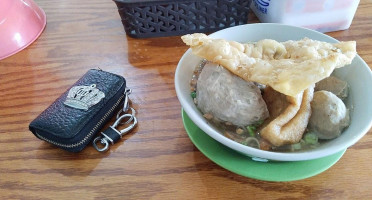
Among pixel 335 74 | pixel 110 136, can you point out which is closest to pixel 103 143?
pixel 110 136

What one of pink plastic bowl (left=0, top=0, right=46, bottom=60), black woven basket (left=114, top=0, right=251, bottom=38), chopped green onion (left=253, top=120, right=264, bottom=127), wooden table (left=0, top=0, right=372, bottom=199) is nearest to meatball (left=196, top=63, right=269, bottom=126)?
chopped green onion (left=253, top=120, right=264, bottom=127)

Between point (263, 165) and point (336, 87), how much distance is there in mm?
215

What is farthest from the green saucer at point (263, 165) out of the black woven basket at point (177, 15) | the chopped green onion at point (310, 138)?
the black woven basket at point (177, 15)

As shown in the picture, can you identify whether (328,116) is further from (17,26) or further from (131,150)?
(17,26)

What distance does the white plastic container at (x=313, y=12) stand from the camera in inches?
34.1

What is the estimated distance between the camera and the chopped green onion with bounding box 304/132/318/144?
570 millimetres

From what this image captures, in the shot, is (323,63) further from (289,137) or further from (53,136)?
(53,136)

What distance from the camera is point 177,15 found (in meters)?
0.89

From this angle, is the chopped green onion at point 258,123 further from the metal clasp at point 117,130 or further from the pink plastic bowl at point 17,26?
the pink plastic bowl at point 17,26

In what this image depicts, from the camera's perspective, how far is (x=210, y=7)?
2.92ft

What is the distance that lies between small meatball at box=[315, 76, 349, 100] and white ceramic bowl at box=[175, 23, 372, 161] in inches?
0.5

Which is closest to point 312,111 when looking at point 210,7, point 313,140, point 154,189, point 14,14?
point 313,140

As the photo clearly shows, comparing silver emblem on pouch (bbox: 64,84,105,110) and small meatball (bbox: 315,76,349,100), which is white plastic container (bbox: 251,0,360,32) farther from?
silver emblem on pouch (bbox: 64,84,105,110)

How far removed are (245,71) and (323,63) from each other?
0.41ft
